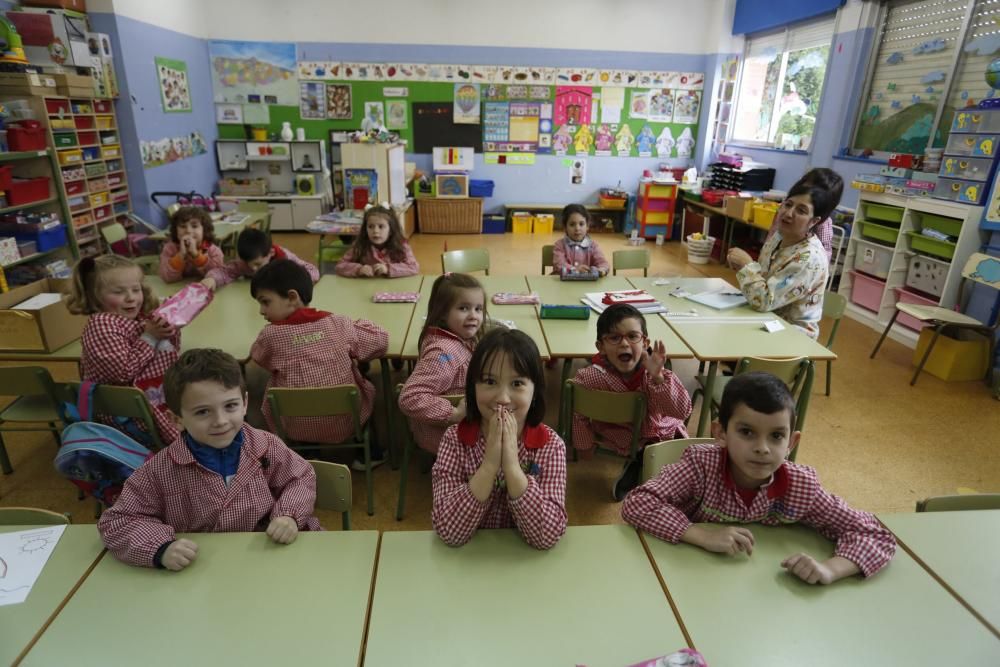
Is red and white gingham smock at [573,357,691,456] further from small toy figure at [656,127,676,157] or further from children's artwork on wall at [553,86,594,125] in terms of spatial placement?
small toy figure at [656,127,676,157]

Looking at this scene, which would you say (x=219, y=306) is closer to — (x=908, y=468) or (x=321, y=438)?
(x=321, y=438)

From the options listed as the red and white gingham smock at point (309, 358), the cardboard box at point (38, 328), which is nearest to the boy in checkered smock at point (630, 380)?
the red and white gingham smock at point (309, 358)

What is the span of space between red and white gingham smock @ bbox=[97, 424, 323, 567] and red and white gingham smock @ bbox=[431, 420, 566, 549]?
427 mm

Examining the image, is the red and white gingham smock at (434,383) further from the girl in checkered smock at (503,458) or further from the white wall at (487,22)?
the white wall at (487,22)

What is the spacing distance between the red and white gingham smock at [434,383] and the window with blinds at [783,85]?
588 cm

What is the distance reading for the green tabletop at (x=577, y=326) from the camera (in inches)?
107

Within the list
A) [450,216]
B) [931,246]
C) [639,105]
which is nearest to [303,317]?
[931,246]

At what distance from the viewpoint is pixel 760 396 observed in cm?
138

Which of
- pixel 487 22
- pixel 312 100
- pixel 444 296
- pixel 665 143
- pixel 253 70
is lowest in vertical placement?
pixel 444 296

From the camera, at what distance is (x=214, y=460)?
1518 mm

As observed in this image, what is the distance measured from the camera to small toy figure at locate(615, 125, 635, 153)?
8.64 meters

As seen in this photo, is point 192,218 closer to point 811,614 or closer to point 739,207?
point 811,614

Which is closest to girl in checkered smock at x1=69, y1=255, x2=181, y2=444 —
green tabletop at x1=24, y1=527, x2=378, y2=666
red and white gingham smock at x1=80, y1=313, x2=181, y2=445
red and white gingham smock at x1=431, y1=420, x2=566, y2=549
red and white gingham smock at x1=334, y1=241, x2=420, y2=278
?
red and white gingham smock at x1=80, y1=313, x2=181, y2=445

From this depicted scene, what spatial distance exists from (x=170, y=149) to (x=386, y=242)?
4589 mm
